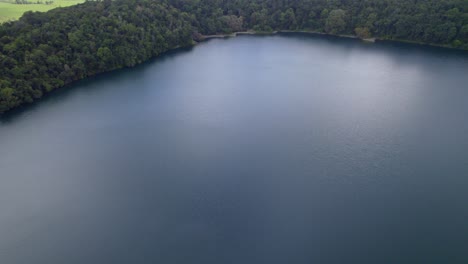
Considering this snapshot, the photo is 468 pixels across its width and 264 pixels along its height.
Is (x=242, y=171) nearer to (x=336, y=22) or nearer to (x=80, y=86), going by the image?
(x=80, y=86)

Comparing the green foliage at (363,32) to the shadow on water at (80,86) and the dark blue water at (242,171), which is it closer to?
the dark blue water at (242,171)

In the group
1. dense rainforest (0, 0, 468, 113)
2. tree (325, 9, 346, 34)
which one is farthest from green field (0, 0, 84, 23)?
tree (325, 9, 346, 34)

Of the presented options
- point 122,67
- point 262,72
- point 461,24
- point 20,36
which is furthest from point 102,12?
point 461,24

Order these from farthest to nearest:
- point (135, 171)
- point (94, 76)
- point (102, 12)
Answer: point (102, 12) < point (94, 76) < point (135, 171)

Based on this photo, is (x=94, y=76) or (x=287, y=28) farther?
(x=287, y=28)

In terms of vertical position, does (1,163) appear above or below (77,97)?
below

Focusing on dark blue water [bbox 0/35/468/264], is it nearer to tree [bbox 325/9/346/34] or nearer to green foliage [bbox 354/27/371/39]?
green foliage [bbox 354/27/371/39]

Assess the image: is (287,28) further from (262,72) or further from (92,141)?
(92,141)

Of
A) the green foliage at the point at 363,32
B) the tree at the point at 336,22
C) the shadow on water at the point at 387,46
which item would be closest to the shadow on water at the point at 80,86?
the shadow on water at the point at 387,46

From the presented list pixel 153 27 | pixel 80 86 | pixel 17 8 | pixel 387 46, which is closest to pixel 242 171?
pixel 80 86
